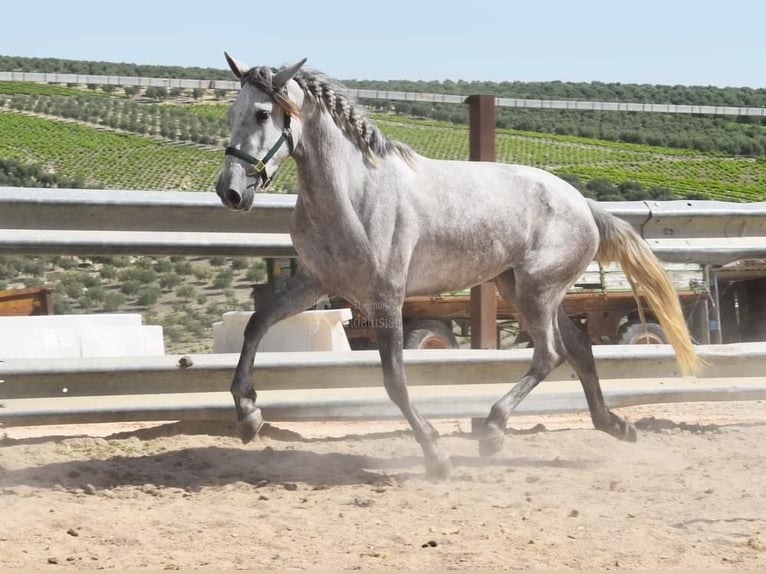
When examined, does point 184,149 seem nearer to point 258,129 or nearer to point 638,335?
point 638,335

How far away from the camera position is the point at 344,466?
541 cm

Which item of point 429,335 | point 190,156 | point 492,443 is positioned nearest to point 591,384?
point 492,443

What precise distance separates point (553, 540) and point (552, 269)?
7.48 feet

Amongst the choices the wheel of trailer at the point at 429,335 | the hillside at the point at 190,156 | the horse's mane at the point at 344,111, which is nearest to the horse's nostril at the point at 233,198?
the horse's mane at the point at 344,111

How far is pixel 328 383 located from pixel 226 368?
60 cm

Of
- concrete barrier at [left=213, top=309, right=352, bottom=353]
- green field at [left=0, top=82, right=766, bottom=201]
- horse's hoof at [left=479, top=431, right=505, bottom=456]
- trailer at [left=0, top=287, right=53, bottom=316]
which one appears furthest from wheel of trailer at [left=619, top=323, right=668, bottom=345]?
green field at [left=0, top=82, right=766, bottom=201]

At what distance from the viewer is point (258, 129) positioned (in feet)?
16.1

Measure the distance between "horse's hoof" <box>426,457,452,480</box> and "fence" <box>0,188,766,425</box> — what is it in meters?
0.97

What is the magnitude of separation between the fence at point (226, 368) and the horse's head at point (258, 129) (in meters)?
1.08

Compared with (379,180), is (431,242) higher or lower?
lower

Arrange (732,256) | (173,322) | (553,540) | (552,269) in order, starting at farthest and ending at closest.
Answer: (173,322) < (732,256) < (552,269) < (553,540)

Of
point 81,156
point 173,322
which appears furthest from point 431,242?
point 81,156

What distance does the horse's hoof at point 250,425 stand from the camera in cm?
527

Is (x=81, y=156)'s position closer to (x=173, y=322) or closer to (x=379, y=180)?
(x=173, y=322)
